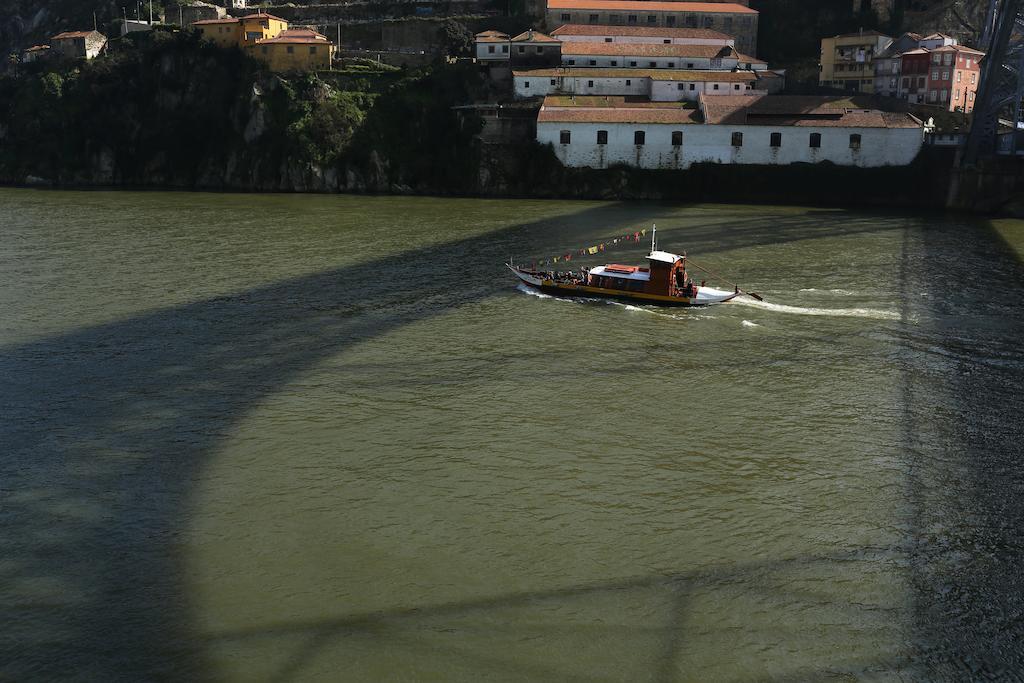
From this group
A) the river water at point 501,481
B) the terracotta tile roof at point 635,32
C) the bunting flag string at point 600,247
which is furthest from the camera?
the terracotta tile roof at point 635,32

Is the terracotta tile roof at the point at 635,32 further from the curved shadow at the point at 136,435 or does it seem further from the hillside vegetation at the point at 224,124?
→ the curved shadow at the point at 136,435

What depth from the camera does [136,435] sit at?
47.3 feet

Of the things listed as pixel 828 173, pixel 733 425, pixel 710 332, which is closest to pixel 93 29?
pixel 828 173

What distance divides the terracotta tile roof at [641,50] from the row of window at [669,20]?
4.75m

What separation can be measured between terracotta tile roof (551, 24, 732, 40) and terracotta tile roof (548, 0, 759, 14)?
2.37 metres

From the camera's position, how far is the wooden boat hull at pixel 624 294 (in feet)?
74.7

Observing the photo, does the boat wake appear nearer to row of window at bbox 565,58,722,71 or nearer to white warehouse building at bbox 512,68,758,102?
white warehouse building at bbox 512,68,758,102

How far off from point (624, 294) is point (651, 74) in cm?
2779

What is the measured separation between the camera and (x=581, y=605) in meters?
10.0

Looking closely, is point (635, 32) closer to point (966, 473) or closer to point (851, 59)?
point (851, 59)

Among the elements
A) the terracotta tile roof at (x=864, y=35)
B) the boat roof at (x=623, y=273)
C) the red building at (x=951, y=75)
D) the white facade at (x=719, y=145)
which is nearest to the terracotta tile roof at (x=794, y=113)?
the white facade at (x=719, y=145)

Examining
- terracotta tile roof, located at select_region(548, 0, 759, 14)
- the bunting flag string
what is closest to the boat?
the bunting flag string

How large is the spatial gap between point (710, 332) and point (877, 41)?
40.0 meters

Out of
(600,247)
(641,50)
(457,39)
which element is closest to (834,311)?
(600,247)
